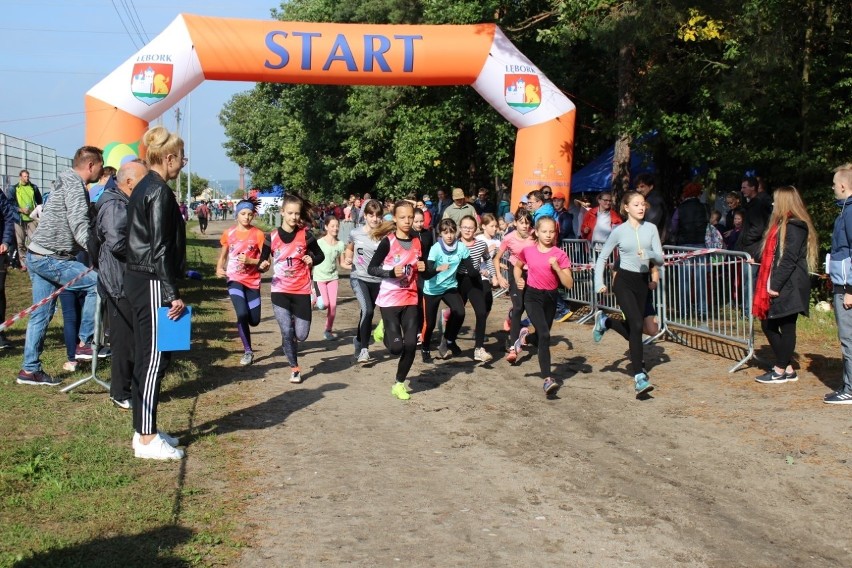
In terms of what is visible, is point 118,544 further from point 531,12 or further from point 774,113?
point 531,12

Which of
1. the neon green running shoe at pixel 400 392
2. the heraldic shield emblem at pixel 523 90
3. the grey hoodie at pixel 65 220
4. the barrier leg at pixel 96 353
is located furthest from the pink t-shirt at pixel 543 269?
the heraldic shield emblem at pixel 523 90

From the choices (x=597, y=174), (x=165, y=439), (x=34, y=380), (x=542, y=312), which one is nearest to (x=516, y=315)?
(x=542, y=312)

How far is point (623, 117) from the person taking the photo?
17422 mm

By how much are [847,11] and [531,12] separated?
→ 9258 millimetres

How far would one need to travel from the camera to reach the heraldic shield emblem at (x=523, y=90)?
1781cm

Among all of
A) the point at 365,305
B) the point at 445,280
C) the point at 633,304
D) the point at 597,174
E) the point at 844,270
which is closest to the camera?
the point at 844,270

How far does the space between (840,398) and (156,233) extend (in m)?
5.98

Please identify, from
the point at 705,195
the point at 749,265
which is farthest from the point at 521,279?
the point at 705,195

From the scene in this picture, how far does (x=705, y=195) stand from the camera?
20.7 meters

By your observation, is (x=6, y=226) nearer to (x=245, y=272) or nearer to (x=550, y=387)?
(x=245, y=272)

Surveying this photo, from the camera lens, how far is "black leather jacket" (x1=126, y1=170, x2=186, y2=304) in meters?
6.23

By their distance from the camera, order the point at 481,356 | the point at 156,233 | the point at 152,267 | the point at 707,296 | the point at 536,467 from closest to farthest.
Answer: the point at 156,233 → the point at 152,267 → the point at 536,467 → the point at 481,356 → the point at 707,296

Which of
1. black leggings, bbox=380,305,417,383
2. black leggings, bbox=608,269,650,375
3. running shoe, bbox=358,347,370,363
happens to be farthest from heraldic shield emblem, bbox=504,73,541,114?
black leggings, bbox=380,305,417,383

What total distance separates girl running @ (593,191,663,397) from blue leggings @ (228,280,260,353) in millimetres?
3748
